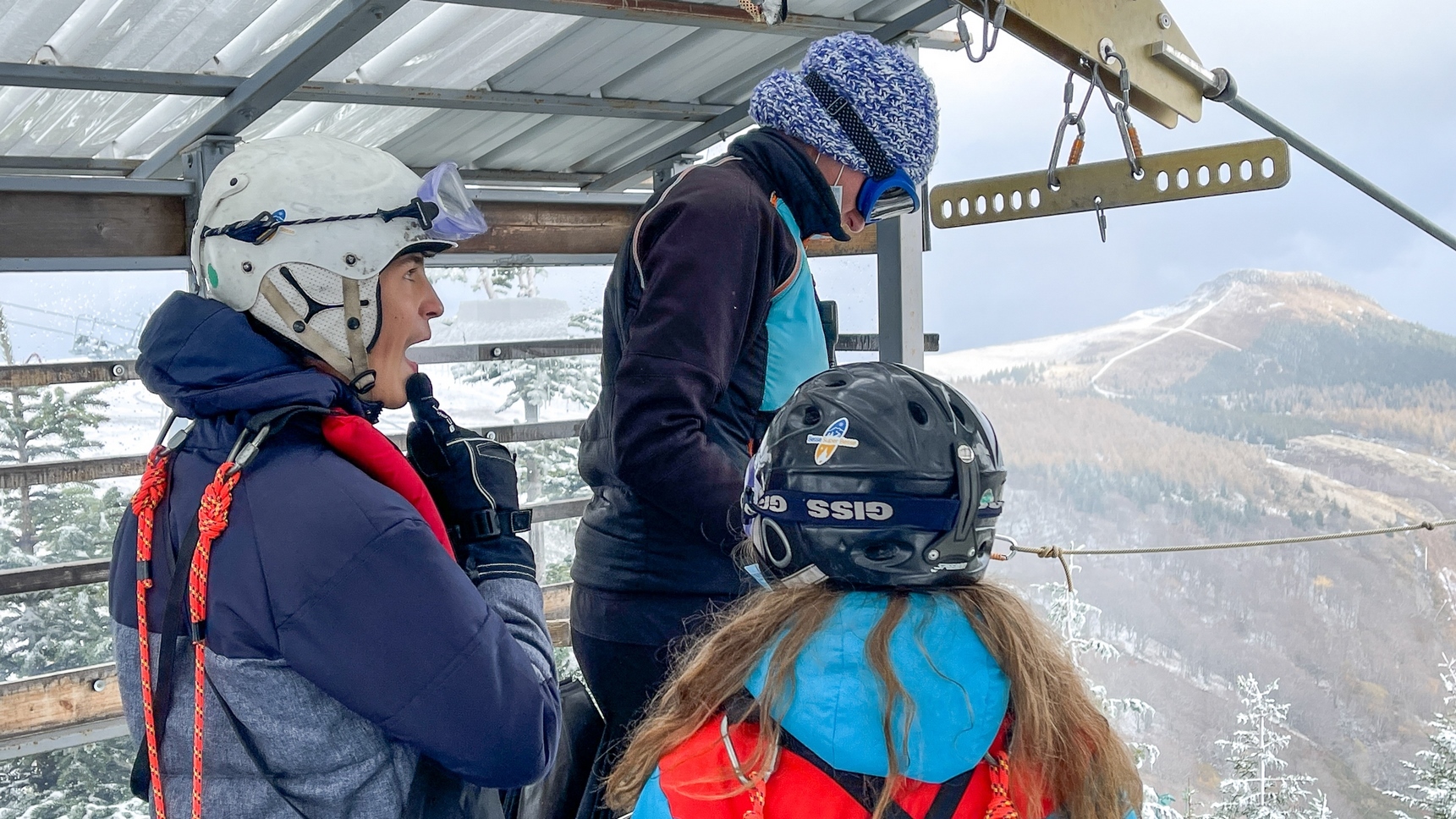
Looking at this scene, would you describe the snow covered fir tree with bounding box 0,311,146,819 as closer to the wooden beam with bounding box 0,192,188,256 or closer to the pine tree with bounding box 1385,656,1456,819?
the wooden beam with bounding box 0,192,188,256

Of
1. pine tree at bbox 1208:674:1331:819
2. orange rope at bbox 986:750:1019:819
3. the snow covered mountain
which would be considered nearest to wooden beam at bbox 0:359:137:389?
Result: orange rope at bbox 986:750:1019:819

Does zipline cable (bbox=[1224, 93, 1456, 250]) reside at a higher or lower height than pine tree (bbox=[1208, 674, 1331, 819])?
higher

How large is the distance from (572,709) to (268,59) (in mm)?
2345

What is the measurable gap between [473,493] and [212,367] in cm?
34

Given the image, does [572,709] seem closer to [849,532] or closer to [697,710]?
[697,710]

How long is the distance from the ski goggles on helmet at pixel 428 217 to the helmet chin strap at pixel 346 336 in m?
0.07

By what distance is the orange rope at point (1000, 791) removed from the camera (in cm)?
98

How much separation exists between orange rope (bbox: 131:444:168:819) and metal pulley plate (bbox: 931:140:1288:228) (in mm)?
1663

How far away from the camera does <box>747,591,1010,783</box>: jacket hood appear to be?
96cm

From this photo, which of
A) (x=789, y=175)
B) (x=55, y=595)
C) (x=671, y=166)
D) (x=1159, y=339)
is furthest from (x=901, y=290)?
(x=1159, y=339)

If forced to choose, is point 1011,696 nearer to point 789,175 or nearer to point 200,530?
point 200,530

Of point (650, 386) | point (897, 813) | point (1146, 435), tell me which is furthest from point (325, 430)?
point (1146, 435)

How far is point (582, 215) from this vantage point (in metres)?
3.96

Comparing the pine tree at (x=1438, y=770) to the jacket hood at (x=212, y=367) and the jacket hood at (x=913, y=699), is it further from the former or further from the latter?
the jacket hood at (x=212, y=367)
